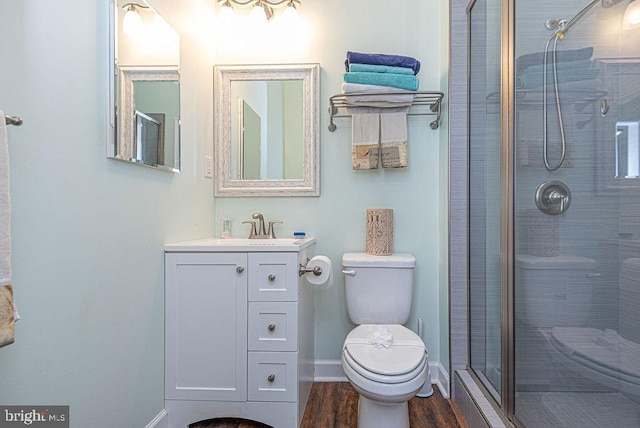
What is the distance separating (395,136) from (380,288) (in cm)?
82

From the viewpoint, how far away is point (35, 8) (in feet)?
3.15

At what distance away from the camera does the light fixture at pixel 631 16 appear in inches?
43.5

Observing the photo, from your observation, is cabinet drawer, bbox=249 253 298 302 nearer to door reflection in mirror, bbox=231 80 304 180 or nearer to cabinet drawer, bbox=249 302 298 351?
cabinet drawer, bbox=249 302 298 351

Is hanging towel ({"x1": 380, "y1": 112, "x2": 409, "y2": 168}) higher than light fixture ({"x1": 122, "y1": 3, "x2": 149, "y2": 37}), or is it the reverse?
light fixture ({"x1": 122, "y1": 3, "x2": 149, "y2": 37})

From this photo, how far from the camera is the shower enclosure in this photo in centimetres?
118

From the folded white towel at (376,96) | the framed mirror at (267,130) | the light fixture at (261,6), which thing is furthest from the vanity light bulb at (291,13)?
the folded white towel at (376,96)

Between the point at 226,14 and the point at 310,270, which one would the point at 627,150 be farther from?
the point at 226,14

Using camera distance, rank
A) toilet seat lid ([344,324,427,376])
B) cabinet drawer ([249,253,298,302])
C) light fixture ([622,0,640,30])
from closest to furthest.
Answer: light fixture ([622,0,640,30]) < toilet seat lid ([344,324,427,376]) < cabinet drawer ([249,253,298,302])

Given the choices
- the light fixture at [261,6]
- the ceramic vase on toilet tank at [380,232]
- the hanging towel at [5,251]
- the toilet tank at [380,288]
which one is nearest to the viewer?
the hanging towel at [5,251]

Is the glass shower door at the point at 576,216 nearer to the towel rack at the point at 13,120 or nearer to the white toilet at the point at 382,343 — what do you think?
the white toilet at the point at 382,343

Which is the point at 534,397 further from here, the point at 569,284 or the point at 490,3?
the point at 490,3

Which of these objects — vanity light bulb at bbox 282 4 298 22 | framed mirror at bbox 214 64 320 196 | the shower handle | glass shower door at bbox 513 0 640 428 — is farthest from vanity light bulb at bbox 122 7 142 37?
the shower handle

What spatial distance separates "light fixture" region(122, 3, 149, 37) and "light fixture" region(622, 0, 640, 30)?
1.63m

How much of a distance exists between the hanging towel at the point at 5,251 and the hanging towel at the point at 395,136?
5.35 feet
